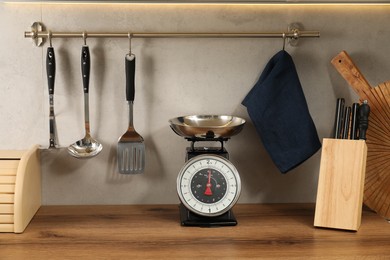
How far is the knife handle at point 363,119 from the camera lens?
151 cm

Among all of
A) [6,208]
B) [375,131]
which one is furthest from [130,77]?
[375,131]

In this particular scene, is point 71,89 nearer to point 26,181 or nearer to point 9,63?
point 9,63

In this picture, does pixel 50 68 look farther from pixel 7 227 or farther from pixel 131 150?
pixel 7 227

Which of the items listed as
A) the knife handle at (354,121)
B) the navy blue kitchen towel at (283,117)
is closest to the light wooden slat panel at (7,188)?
the navy blue kitchen towel at (283,117)

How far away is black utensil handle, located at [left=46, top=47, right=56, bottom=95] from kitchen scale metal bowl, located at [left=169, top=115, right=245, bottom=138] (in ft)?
1.16

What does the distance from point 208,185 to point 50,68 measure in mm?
555

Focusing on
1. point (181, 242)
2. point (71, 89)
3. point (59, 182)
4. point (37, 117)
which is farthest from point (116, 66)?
point (181, 242)

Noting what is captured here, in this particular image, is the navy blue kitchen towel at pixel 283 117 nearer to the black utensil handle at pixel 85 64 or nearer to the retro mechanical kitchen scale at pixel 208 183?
the retro mechanical kitchen scale at pixel 208 183

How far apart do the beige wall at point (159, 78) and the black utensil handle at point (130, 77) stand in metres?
0.06

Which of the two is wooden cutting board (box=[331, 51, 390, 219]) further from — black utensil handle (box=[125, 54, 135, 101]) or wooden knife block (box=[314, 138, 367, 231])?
black utensil handle (box=[125, 54, 135, 101])

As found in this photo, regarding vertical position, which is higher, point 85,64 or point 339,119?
point 85,64

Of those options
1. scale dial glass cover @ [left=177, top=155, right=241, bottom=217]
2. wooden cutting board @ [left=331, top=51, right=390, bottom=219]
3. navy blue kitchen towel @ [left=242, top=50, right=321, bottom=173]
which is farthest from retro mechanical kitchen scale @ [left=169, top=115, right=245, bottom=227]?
wooden cutting board @ [left=331, top=51, right=390, bottom=219]

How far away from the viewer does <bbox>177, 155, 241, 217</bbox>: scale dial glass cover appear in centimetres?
152

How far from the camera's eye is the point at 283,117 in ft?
5.42
